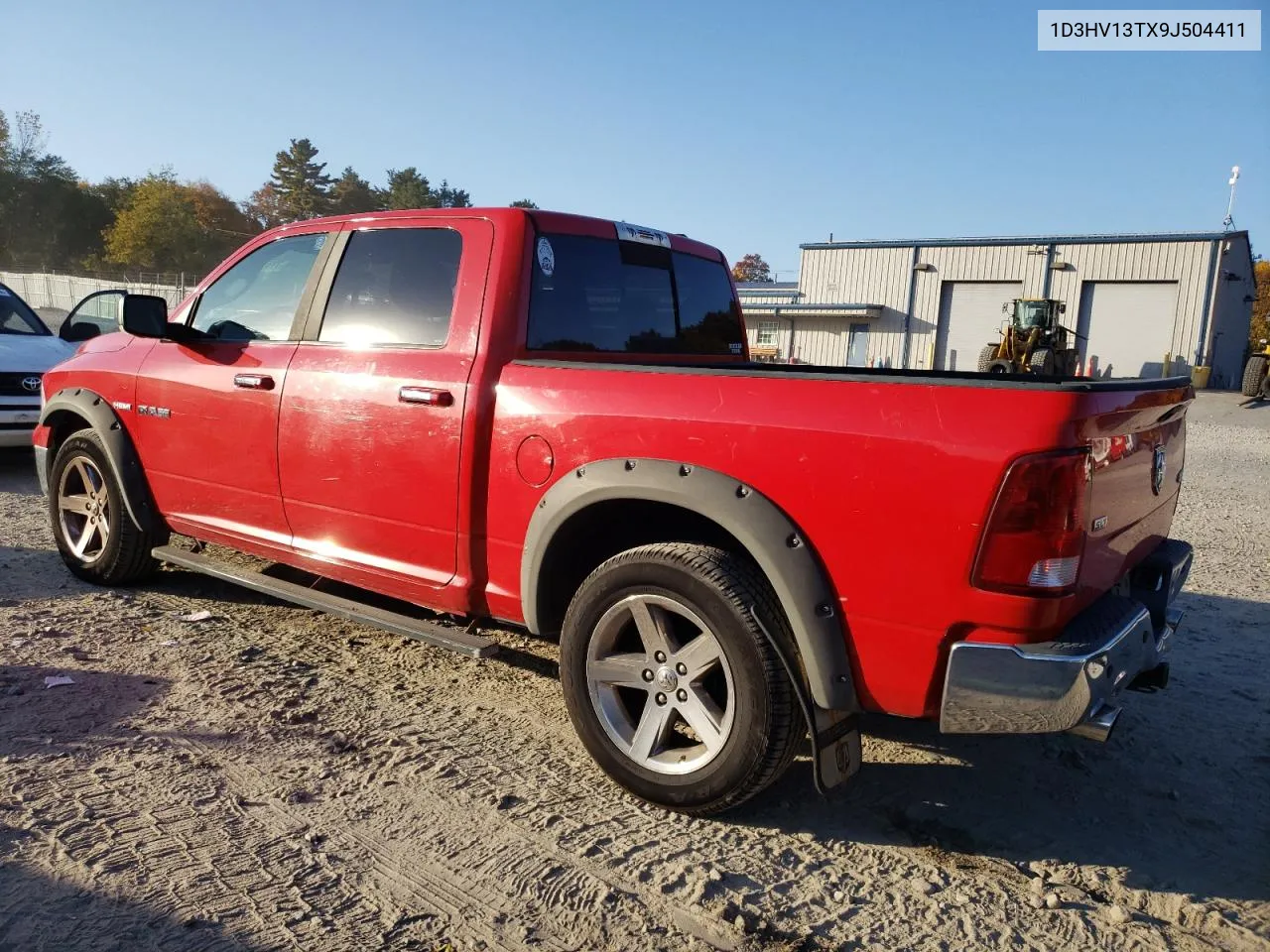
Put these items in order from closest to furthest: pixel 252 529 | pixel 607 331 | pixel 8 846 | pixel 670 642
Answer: pixel 8 846 → pixel 670 642 → pixel 607 331 → pixel 252 529

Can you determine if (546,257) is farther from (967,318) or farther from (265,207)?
(265,207)

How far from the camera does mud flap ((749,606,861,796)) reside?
8.75 ft

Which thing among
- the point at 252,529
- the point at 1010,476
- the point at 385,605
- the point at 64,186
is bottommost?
the point at 385,605

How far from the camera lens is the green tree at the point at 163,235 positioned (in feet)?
197

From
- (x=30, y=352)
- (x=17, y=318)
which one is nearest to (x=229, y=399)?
(x=30, y=352)

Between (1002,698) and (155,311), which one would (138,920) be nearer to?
(1002,698)

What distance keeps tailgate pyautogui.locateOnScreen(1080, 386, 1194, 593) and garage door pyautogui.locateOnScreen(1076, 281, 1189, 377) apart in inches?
1323

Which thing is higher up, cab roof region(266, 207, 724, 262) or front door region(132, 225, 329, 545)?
cab roof region(266, 207, 724, 262)

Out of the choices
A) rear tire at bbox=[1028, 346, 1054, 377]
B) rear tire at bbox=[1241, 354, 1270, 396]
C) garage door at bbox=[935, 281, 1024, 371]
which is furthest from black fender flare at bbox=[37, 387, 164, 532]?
garage door at bbox=[935, 281, 1024, 371]

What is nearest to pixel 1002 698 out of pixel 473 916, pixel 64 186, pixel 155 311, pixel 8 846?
pixel 473 916

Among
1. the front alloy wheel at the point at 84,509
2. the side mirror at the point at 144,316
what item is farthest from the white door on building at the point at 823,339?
the side mirror at the point at 144,316

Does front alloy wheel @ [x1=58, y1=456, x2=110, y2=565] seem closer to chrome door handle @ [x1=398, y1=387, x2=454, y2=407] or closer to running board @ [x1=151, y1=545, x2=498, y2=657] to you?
running board @ [x1=151, y1=545, x2=498, y2=657]

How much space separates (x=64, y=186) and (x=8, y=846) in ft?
248

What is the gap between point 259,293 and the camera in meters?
4.38
